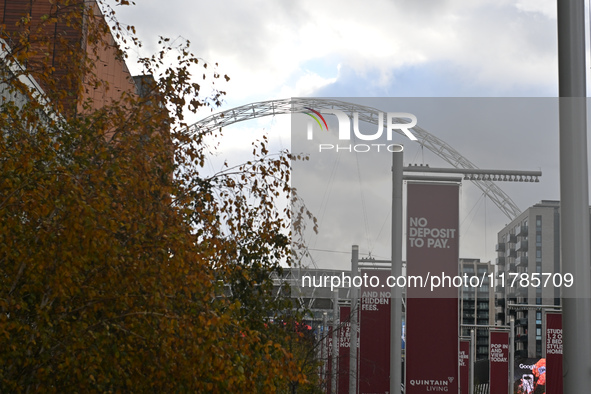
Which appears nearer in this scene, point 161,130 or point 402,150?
point 161,130

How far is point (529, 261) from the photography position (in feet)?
543

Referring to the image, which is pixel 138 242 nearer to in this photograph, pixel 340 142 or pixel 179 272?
pixel 179 272

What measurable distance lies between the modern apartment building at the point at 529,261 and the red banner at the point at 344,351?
9761cm

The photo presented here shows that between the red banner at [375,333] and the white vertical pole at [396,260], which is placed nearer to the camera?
the white vertical pole at [396,260]

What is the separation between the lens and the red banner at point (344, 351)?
3966 cm

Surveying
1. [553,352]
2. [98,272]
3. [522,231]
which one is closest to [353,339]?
[553,352]

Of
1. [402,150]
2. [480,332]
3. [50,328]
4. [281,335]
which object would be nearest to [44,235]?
[50,328]

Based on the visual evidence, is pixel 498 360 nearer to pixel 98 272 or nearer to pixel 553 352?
pixel 553 352

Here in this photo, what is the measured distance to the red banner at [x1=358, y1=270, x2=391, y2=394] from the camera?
2752 centimetres

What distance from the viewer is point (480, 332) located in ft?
630

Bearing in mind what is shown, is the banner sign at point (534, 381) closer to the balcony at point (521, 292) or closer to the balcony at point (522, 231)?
the balcony at point (521, 292)

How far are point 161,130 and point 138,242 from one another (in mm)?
2556

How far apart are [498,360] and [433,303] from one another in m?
30.9

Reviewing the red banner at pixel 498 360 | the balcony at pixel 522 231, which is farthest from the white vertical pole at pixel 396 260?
the balcony at pixel 522 231
